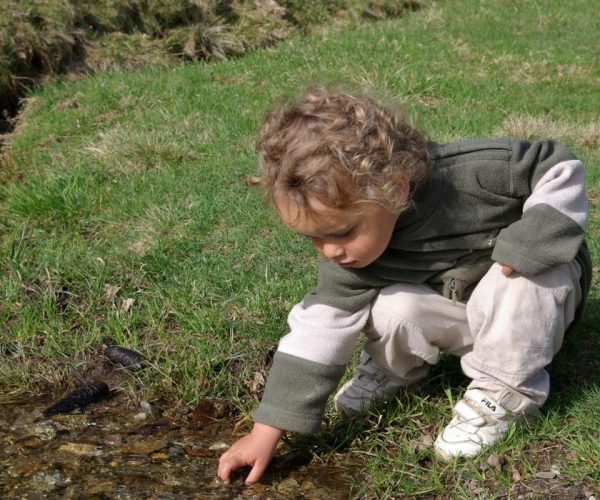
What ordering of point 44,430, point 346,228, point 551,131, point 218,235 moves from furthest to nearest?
point 551,131
point 218,235
point 44,430
point 346,228

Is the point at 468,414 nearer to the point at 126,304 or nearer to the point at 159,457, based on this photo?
the point at 159,457

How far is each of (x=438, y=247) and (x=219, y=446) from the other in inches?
43.1

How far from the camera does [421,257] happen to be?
2934mm

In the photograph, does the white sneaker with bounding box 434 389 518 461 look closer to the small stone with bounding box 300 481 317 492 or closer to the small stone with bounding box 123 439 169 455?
the small stone with bounding box 300 481 317 492

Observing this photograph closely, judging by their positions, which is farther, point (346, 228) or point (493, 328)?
point (493, 328)

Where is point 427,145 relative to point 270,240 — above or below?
above

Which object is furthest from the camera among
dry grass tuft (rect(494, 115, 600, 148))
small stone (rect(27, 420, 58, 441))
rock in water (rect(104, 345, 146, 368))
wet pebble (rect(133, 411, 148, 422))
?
dry grass tuft (rect(494, 115, 600, 148))

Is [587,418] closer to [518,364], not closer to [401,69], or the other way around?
[518,364]

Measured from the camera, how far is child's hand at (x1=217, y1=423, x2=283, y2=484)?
2857mm

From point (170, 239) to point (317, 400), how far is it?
71.3 inches

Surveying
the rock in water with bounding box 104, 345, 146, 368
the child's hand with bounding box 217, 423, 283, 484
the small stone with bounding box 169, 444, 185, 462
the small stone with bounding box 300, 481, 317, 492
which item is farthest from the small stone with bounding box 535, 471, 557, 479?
the rock in water with bounding box 104, 345, 146, 368

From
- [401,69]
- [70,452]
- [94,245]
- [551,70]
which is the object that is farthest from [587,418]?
[551,70]

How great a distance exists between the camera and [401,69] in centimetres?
720

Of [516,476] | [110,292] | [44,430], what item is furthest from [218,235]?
[516,476]
